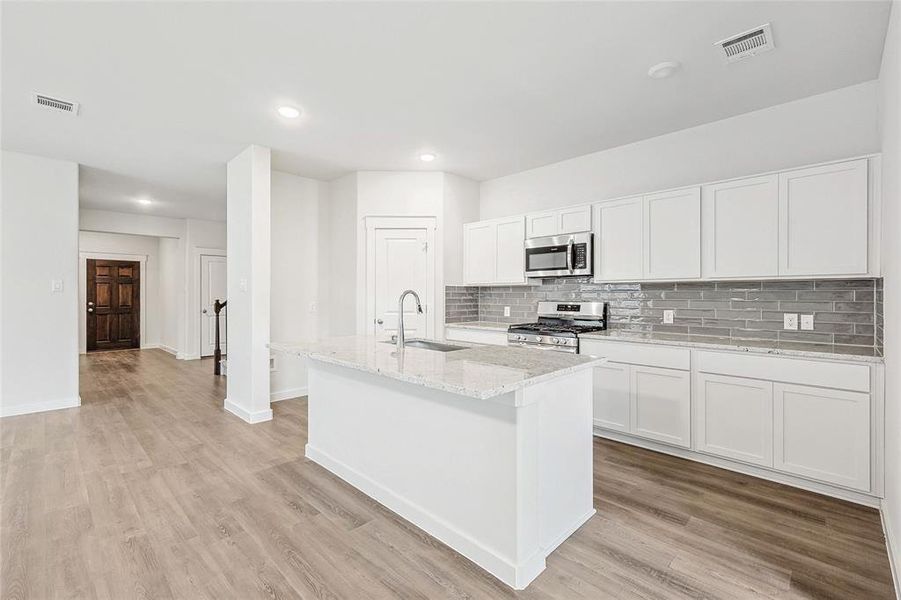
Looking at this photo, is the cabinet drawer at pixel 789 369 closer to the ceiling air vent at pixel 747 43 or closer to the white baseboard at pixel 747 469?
the white baseboard at pixel 747 469

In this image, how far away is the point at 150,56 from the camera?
256cm

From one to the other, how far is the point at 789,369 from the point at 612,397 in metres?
1.21

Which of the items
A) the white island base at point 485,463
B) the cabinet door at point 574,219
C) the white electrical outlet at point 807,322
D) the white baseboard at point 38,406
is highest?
the cabinet door at point 574,219

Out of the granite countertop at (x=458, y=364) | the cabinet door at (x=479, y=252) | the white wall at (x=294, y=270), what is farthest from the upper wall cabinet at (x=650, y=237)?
the white wall at (x=294, y=270)

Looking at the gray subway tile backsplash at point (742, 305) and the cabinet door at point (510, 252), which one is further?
the cabinet door at point (510, 252)

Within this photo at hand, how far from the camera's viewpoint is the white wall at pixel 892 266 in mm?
1886

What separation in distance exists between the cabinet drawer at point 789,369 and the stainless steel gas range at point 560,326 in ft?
3.36

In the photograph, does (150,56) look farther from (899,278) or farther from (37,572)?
(899,278)

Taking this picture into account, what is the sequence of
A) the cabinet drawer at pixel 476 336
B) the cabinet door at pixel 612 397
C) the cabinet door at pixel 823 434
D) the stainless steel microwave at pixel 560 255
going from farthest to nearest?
the cabinet drawer at pixel 476 336, the stainless steel microwave at pixel 560 255, the cabinet door at pixel 612 397, the cabinet door at pixel 823 434

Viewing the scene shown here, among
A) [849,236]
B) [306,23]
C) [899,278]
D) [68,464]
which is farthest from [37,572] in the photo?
[849,236]

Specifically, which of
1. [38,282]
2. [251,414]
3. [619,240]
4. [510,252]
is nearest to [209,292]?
[38,282]

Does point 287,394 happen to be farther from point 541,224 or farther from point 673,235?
point 673,235

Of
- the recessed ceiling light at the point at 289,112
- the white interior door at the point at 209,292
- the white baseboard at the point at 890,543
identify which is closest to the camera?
the white baseboard at the point at 890,543

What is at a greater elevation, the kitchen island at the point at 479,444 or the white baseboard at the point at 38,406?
the kitchen island at the point at 479,444
